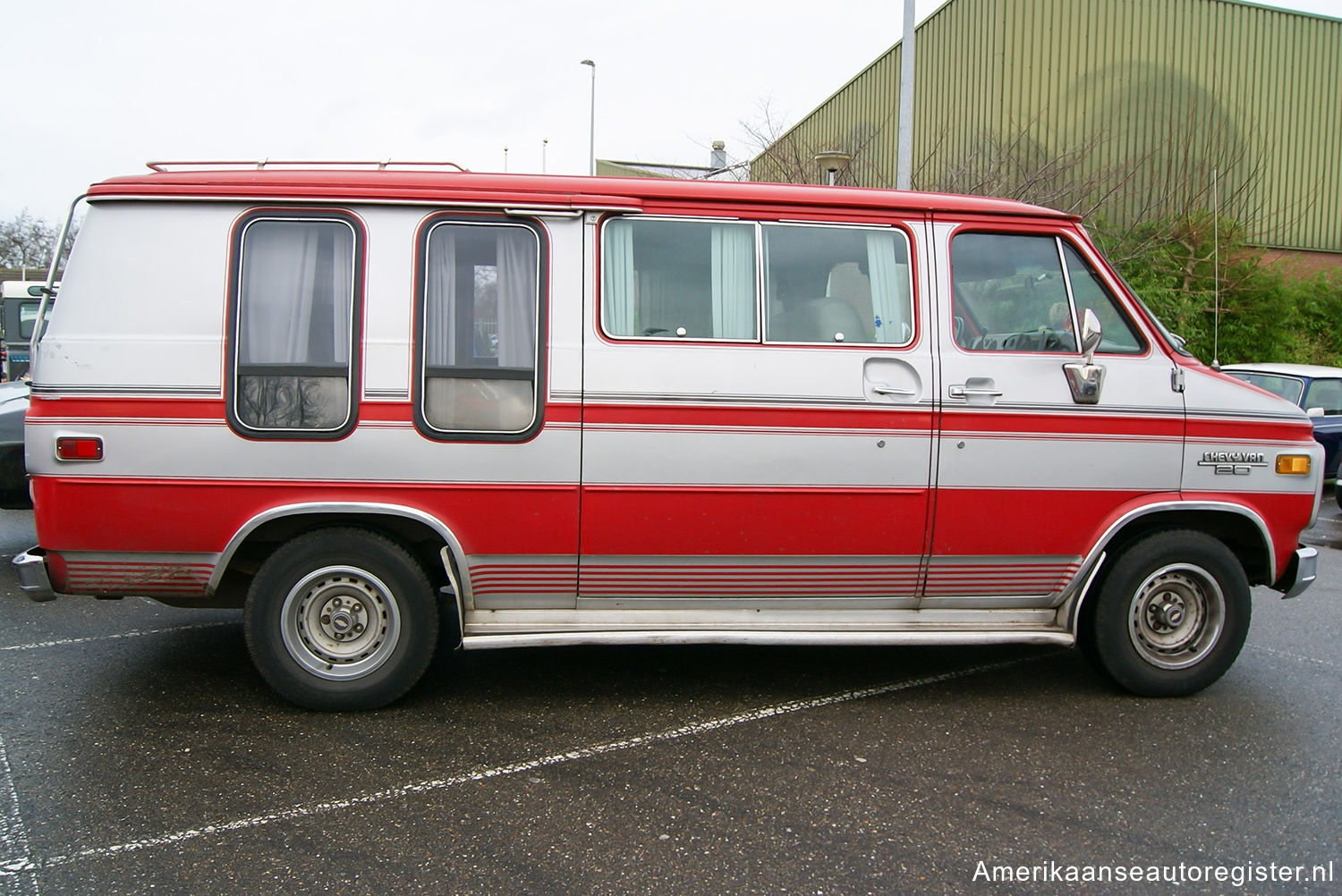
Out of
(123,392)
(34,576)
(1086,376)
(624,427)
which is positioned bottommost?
(34,576)

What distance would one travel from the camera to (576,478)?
4.35 m

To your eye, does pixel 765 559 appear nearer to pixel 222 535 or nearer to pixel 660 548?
pixel 660 548

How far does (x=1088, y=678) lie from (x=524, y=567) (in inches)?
118

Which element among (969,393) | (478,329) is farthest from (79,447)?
(969,393)

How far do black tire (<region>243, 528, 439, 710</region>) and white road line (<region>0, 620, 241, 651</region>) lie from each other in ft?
5.98

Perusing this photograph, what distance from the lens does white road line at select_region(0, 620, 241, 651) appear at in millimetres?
5355

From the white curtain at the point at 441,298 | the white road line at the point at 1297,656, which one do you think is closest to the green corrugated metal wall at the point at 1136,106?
the white road line at the point at 1297,656

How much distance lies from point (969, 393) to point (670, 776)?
2187mm

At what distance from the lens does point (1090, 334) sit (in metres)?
4.39

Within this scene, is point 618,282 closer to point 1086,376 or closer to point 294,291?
point 294,291

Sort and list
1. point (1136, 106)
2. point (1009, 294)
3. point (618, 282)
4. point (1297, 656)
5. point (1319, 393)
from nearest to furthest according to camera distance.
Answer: point (618, 282), point (1009, 294), point (1297, 656), point (1319, 393), point (1136, 106)

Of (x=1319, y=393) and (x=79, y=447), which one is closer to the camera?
(x=79, y=447)

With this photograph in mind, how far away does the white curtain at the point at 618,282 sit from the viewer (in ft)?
14.4

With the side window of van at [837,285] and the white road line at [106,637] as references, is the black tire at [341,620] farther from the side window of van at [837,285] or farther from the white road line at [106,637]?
the side window of van at [837,285]
